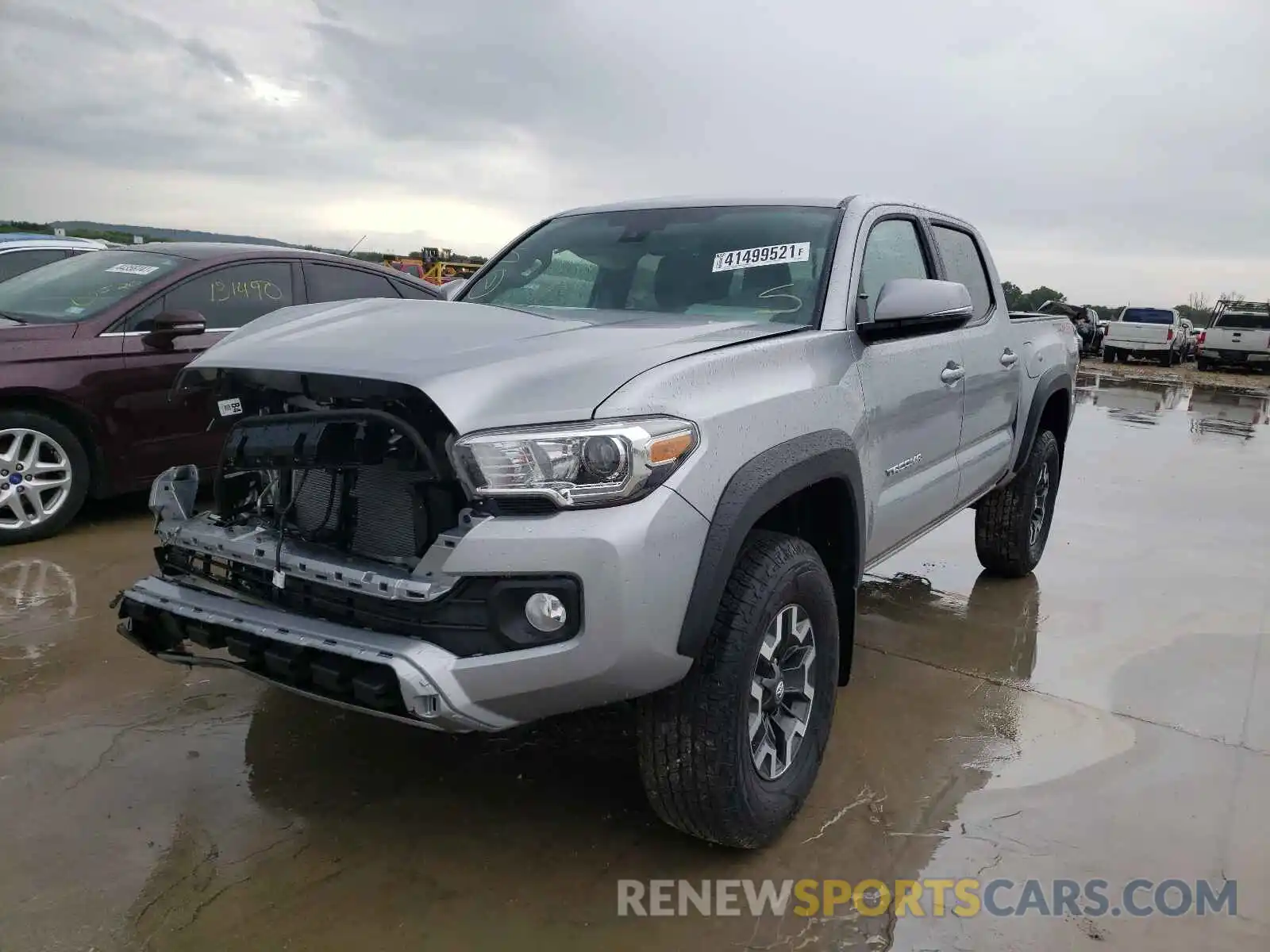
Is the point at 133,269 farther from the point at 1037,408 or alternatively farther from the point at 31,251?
the point at 31,251

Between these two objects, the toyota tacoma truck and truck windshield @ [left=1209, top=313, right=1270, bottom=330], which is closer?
the toyota tacoma truck

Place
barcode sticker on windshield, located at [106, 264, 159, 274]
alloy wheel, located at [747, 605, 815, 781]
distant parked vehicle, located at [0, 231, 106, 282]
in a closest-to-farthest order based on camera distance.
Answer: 1. alloy wheel, located at [747, 605, 815, 781]
2. barcode sticker on windshield, located at [106, 264, 159, 274]
3. distant parked vehicle, located at [0, 231, 106, 282]

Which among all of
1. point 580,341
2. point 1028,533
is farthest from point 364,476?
point 1028,533

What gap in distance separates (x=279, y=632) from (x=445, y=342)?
811 mm

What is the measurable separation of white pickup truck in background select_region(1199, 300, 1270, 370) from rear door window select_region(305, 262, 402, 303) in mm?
23438

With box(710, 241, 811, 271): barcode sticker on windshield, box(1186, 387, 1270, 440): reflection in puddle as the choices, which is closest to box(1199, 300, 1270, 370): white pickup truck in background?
box(1186, 387, 1270, 440): reflection in puddle

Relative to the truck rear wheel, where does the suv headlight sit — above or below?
above

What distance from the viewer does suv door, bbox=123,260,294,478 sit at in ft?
17.1

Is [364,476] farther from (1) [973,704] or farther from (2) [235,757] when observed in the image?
(1) [973,704]

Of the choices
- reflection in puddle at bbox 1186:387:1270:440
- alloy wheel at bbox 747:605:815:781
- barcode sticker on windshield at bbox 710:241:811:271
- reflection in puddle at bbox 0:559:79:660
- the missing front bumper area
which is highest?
barcode sticker on windshield at bbox 710:241:811:271

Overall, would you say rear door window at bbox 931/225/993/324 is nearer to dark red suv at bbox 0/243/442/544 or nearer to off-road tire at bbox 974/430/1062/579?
off-road tire at bbox 974/430/1062/579

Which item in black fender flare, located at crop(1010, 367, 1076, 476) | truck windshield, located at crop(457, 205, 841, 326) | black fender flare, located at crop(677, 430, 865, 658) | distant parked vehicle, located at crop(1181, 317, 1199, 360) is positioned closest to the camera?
black fender flare, located at crop(677, 430, 865, 658)

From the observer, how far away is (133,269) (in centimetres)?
559

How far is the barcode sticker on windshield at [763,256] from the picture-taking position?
10.6ft
